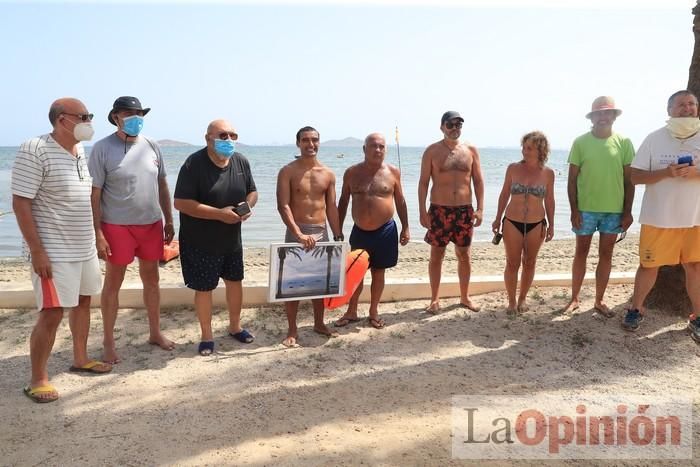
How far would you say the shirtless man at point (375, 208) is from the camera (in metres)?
5.28

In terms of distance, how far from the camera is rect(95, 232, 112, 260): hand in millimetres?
4367

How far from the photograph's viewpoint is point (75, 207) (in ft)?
12.8

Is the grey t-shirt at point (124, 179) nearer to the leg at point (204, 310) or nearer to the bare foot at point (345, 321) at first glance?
the leg at point (204, 310)

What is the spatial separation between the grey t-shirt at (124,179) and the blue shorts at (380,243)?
195 cm

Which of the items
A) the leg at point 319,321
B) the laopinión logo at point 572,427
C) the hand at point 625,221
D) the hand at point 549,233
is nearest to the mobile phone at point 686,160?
the hand at point 625,221

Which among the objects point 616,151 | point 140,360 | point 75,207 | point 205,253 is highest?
point 616,151

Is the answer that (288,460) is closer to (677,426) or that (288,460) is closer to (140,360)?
(140,360)

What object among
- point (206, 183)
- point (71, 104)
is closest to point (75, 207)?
point (71, 104)

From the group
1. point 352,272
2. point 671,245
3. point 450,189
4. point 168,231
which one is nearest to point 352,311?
point 352,272

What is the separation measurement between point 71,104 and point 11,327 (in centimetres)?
262

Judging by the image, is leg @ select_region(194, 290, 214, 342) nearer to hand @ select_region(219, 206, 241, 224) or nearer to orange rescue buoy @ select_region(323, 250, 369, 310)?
hand @ select_region(219, 206, 241, 224)

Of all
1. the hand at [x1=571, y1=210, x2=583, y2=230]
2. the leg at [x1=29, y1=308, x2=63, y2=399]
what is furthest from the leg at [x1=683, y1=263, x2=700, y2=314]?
the leg at [x1=29, y1=308, x2=63, y2=399]

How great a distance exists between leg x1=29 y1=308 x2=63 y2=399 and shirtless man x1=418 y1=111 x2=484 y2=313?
341cm

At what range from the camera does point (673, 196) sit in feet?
16.1
